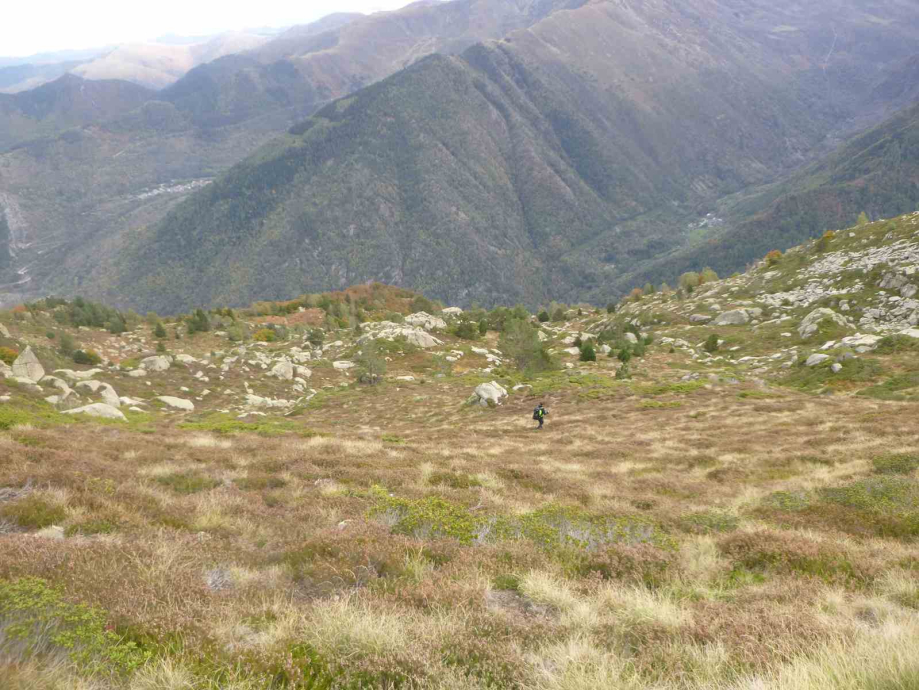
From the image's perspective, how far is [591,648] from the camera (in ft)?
12.3

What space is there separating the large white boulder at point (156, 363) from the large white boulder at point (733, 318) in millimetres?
58381

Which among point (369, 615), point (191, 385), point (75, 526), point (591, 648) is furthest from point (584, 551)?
point (191, 385)

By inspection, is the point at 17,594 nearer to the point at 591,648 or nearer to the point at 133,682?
the point at 133,682

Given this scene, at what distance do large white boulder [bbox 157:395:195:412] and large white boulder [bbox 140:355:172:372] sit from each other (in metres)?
4.97

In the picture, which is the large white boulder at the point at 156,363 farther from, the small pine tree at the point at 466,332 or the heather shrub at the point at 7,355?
the small pine tree at the point at 466,332

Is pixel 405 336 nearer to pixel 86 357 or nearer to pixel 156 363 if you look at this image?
pixel 156 363

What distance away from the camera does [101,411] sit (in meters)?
24.4

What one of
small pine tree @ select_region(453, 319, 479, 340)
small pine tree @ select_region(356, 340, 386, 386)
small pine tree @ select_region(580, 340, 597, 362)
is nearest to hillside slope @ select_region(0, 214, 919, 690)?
small pine tree @ select_region(356, 340, 386, 386)

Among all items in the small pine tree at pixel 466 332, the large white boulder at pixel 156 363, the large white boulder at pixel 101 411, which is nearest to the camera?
the large white boulder at pixel 101 411

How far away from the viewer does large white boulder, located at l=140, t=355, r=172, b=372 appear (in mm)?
35531

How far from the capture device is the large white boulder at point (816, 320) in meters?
41.6

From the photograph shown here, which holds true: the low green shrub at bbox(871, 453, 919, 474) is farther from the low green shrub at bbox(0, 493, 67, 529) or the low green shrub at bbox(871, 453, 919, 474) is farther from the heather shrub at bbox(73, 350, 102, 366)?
the heather shrub at bbox(73, 350, 102, 366)

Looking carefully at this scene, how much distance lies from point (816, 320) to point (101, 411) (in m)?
57.6

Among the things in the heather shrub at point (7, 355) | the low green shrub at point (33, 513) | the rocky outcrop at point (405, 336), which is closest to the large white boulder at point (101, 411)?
the heather shrub at point (7, 355)
